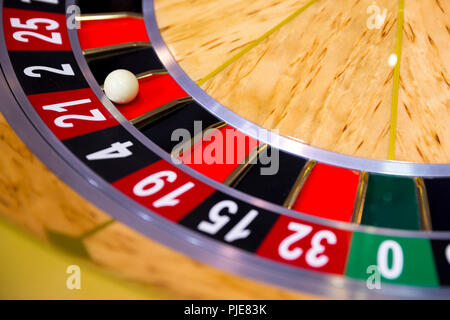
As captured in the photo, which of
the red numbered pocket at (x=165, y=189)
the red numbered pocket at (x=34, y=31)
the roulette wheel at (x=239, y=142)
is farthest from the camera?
the red numbered pocket at (x=34, y=31)

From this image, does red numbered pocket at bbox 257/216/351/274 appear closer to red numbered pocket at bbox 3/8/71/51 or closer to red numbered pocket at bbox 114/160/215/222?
red numbered pocket at bbox 114/160/215/222

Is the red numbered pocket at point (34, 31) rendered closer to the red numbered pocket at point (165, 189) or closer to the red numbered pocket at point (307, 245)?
the red numbered pocket at point (165, 189)

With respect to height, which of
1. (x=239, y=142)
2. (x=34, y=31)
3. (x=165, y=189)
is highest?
(x=34, y=31)

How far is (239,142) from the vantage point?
5.48 feet

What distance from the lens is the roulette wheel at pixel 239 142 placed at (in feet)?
3.92

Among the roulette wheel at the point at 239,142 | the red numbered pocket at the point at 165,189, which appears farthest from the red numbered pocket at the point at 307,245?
the red numbered pocket at the point at 165,189

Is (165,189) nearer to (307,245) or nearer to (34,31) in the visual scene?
(307,245)

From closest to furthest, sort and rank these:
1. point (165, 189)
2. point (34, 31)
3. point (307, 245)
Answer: point (307, 245) → point (165, 189) → point (34, 31)

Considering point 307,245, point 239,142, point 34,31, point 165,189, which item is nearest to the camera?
point 307,245

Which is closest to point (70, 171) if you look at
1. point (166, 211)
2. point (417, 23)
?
point (166, 211)

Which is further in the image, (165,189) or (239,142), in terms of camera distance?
(239,142)

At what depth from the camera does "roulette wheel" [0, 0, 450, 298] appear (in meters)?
1.19

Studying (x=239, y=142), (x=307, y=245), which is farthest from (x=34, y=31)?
(x=307, y=245)
